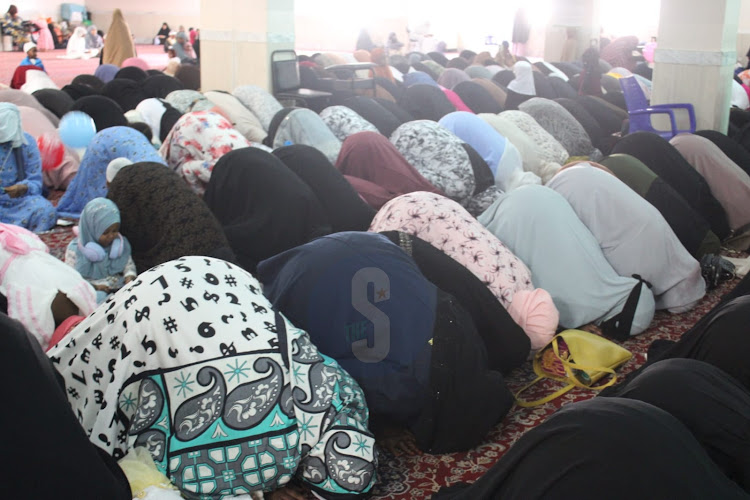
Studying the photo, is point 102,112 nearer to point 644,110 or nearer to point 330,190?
point 330,190

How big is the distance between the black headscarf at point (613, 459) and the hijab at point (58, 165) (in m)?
3.35

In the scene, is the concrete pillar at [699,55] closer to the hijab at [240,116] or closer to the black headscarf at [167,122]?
the hijab at [240,116]

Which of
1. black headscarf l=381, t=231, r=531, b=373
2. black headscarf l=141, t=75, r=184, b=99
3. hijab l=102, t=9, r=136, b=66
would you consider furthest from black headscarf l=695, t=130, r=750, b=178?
hijab l=102, t=9, r=136, b=66

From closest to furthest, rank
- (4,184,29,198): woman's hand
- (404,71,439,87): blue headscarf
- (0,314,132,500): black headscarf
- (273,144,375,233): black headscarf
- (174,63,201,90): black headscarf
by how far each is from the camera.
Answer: (0,314,132,500): black headscarf, (273,144,375,233): black headscarf, (4,184,29,198): woman's hand, (174,63,201,90): black headscarf, (404,71,439,87): blue headscarf

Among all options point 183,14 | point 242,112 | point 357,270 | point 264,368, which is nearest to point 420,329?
point 357,270

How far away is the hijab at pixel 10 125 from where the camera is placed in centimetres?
332

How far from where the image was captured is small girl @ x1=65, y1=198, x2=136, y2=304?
8.06 feet

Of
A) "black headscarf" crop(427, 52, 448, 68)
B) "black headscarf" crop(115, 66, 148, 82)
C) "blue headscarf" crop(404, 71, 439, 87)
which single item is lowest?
"blue headscarf" crop(404, 71, 439, 87)

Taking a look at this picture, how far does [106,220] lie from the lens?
2.46 m

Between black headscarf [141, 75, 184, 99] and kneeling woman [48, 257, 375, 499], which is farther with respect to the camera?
black headscarf [141, 75, 184, 99]

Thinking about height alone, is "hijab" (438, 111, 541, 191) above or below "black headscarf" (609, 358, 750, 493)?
above

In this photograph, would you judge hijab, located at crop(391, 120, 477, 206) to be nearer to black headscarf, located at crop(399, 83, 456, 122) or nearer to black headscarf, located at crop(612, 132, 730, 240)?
black headscarf, located at crop(612, 132, 730, 240)

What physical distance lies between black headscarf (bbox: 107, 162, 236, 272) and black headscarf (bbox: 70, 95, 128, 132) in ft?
5.15

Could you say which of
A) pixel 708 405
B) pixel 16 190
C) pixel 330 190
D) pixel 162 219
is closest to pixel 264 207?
pixel 330 190
